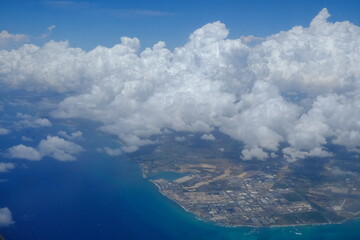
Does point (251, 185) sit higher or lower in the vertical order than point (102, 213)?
higher

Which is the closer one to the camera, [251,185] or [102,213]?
[102,213]

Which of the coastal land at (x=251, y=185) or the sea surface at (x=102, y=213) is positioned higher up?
the coastal land at (x=251, y=185)

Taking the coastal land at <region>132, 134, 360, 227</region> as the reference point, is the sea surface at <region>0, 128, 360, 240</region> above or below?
below

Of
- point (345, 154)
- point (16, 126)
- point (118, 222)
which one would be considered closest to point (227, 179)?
point (118, 222)

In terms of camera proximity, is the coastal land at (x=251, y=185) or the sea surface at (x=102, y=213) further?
the coastal land at (x=251, y=185)

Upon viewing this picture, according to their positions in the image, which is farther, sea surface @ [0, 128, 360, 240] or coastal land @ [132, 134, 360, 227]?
coastal land @ [132, 134, 360, 227]
